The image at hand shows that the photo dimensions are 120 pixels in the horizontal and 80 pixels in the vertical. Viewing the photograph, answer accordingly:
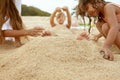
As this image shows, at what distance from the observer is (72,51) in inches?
85.7

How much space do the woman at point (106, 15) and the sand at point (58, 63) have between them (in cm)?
19

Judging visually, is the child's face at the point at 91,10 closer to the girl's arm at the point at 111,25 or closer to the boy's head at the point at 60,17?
the girl's arm at the point at 111,25

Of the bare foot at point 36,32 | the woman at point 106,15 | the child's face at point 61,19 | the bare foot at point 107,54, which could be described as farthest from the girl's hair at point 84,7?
the child's face at point 61,19

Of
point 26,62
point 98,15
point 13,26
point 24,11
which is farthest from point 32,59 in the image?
point 24,11

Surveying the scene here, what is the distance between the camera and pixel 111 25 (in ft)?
8.23

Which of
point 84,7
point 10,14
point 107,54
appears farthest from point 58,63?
point 10,14

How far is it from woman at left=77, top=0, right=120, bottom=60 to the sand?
19 cm

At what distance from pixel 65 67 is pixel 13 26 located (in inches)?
49.2

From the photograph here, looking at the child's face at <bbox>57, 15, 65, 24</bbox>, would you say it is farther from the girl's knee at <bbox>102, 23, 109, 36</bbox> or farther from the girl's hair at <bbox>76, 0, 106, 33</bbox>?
the girl's knee at <bbox>102, 23, 109, 36</bbox>

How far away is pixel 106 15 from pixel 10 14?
0.95 metres

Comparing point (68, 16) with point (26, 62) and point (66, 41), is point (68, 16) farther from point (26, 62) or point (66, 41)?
point (26, 62)

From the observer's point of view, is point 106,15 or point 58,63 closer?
point 58,63

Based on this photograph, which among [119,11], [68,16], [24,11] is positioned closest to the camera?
[119,11]

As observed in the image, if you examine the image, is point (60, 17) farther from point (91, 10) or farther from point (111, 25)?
point (111, 25)
